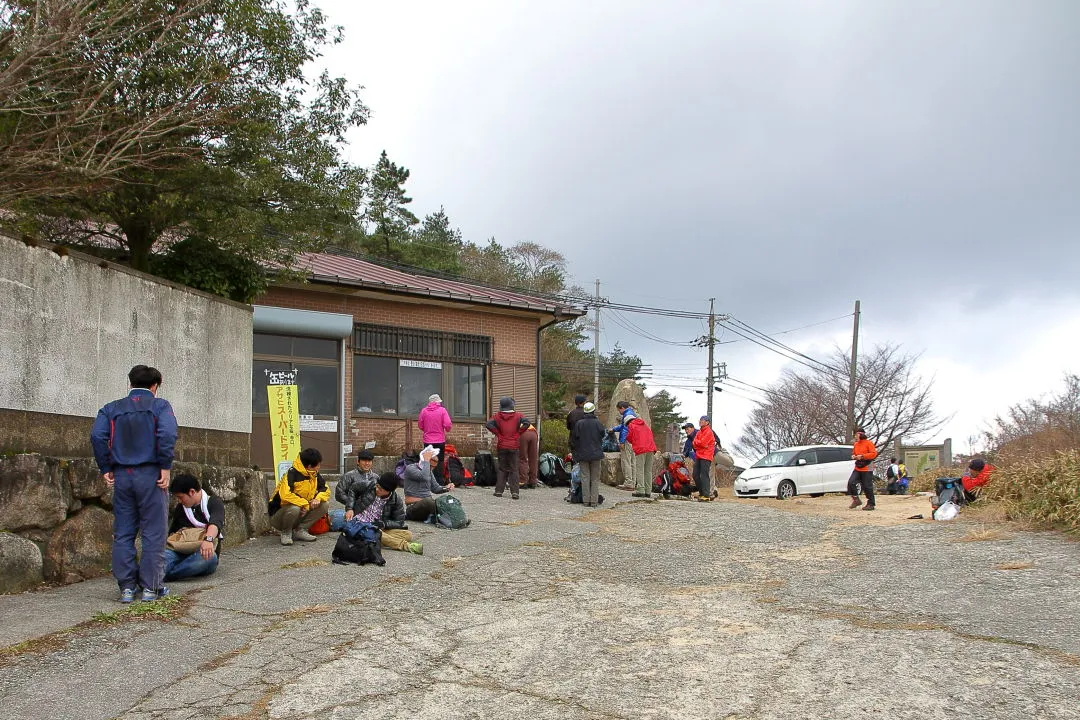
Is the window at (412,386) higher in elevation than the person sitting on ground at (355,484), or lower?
higher

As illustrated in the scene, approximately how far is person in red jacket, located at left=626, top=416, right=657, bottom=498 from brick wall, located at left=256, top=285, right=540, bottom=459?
167 inches

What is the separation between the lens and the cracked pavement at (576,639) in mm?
4168

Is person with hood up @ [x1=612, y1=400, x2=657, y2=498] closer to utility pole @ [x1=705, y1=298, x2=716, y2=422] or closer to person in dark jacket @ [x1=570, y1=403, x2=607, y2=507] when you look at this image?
person in dark jacket @ [x1=570, y1=403, x2=607, y2=507]

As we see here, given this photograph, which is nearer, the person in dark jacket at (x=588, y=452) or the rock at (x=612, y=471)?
the person in dark jacket at (x=588, y=452)

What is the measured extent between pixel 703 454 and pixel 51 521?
1174 centimetres

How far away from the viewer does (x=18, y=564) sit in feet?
20.5

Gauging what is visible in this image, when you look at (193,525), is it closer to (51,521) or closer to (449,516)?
(51,521)

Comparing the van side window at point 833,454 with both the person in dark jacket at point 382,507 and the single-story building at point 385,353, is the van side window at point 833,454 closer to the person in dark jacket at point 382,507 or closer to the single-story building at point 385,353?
the single-story building at point 385,353

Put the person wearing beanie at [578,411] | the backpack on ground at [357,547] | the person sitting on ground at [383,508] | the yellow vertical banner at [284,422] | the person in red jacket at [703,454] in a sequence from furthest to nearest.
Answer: the person in red jacket at [703,454] → the person wearing beanie at [578,411] → the yellow vertical banner at [284,422] → the person sitting on ground at [383,508] → the backpack on ground at [357,547]

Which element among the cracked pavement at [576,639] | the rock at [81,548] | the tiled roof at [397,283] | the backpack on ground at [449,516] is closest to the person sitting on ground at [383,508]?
the cracked pavement at [576,639]

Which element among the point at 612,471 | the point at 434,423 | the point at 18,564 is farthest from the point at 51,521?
the point at 612,471

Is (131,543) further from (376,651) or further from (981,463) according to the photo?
(981,463)

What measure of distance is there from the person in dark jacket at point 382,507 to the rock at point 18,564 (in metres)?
2.89

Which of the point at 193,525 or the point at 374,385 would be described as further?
the point at 374,385
